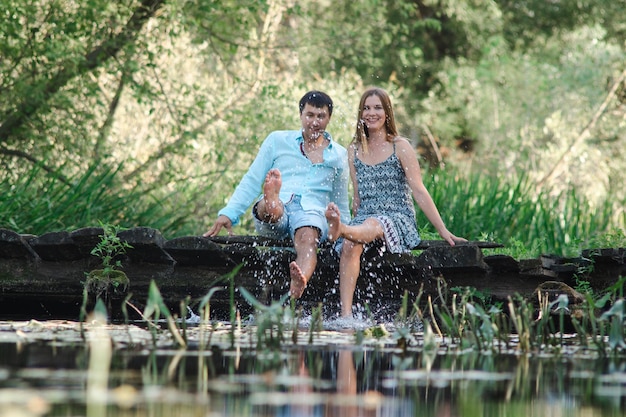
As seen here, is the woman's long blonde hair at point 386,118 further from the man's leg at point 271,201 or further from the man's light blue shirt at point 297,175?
the man's leg at point 271,201

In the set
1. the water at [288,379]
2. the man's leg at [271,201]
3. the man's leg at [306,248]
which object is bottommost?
the water at [288,379]

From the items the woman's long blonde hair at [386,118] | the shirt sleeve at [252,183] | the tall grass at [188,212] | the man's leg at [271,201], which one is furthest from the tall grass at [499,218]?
the man's leg at [271,201]

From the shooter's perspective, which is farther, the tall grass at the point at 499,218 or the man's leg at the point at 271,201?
the tall grass at the point at 499,218

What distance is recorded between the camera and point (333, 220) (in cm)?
545

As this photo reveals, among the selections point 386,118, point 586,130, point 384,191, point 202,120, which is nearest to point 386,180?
point 384,191

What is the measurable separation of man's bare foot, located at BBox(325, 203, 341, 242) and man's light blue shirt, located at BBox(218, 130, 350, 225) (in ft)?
2.67

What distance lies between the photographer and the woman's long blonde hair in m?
6.48

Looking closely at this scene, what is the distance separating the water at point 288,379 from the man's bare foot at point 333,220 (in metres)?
1.15

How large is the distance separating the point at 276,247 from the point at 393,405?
3.58 metres

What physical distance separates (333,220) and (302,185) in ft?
3.23

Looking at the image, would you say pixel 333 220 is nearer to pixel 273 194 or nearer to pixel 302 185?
pixel 273 194

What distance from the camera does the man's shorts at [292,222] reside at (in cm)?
600

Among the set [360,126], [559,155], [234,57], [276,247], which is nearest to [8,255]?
[276,247]

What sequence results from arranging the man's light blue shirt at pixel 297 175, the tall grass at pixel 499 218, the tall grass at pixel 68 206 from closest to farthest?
the man's light blue shirt at pixel 297 175 < the tall grass at pixel 68 206 < the tall grass at pixel 499 218
